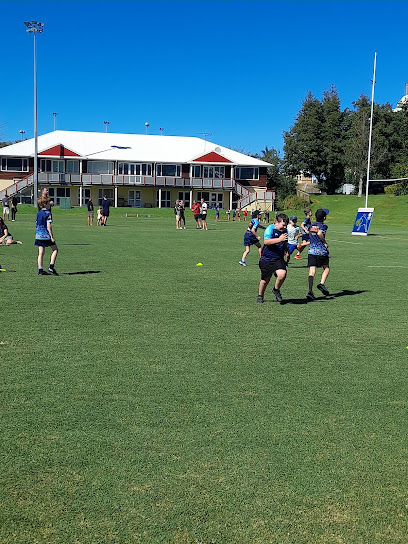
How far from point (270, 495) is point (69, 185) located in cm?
6516

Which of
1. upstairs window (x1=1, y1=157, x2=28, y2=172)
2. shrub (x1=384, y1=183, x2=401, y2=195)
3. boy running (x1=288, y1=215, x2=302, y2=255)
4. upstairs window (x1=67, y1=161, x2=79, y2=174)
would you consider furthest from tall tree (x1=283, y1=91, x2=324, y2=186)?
boy running (x1=288, y1=215, x2=302, y2=255)

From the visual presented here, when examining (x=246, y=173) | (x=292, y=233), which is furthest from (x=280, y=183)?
(x=292, y=233)

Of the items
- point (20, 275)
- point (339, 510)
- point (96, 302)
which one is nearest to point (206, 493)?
point (339, 510)

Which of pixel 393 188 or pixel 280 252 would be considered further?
pixel 393 188

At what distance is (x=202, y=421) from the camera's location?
549cm

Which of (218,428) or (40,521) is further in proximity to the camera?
(218,428)

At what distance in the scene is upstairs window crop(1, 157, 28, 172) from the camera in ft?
226

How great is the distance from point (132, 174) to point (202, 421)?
6628 centimetres

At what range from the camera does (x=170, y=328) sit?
9328mm

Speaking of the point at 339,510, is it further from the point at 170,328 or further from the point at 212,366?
→ the point at 170,328

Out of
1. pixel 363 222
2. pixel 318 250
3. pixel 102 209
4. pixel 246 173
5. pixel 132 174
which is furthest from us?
pixel 246 173

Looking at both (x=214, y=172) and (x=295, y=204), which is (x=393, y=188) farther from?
(x=214, y=172)

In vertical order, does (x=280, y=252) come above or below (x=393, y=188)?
below

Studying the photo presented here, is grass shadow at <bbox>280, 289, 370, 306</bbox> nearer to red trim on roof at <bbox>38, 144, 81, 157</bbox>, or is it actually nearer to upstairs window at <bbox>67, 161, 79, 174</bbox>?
red trim on roof at <bbox>38, 144, 81, 157</bbox>
